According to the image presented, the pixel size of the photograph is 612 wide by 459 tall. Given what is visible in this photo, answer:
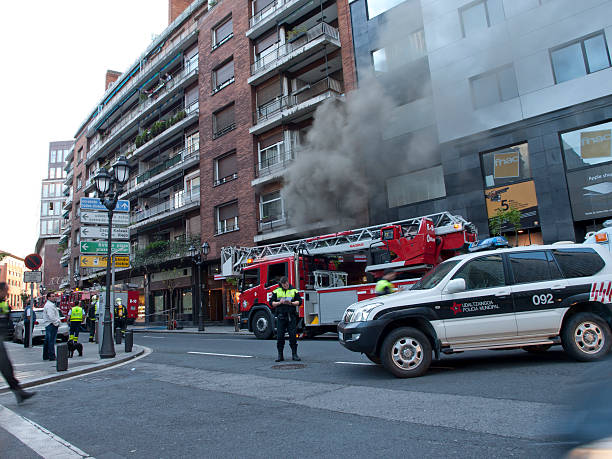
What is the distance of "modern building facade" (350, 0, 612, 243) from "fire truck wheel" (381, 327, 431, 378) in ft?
30.3

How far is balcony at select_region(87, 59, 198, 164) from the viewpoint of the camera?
27516 mm

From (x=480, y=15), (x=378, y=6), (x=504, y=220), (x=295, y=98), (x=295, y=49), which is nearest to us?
(x=504, y=220)

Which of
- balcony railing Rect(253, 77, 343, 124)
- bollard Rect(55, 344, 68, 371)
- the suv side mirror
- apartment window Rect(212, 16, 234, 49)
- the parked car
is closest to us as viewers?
the suv side mirror

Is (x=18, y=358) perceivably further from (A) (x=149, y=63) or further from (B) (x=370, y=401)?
(A) (x=149, y=63)

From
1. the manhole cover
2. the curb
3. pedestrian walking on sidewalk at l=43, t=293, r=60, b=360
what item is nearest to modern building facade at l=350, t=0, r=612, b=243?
the manhole cover

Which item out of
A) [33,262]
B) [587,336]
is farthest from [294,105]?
[587,336]

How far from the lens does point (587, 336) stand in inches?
212

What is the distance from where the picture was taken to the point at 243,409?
14.5ft

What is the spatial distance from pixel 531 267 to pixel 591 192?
8.27 m

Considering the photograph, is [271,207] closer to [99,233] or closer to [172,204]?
[172,204]

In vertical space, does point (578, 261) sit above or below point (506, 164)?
below

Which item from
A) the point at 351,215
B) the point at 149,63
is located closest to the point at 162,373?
the point at 351,215

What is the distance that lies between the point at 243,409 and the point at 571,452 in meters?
3.36

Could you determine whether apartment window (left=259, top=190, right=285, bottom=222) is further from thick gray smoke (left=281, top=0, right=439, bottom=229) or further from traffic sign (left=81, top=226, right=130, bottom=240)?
traffic sign (left=81, top=226, right=130, bottom=240)
